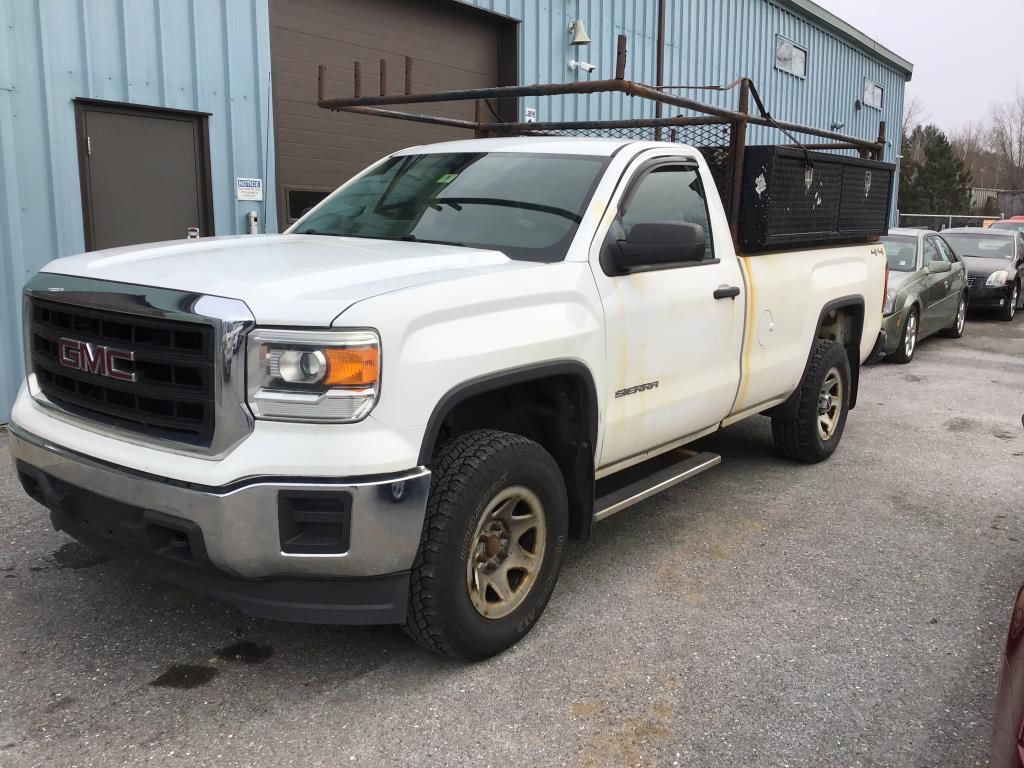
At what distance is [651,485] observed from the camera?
423 cm

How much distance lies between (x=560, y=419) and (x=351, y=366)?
1.17m

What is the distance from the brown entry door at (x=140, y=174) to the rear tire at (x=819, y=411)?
5.02m

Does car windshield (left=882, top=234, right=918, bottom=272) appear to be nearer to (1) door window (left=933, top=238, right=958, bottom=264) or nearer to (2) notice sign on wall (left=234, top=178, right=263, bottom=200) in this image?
(1) door window (left=933, top=238, right=958, bottom=264)

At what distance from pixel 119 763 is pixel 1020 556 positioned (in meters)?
4.13

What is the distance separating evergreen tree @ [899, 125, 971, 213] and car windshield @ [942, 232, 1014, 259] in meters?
38.6

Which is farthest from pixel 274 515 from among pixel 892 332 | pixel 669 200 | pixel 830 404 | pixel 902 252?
pixel 902 252

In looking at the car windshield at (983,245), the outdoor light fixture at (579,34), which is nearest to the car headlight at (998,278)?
the car windshield at (983,245)

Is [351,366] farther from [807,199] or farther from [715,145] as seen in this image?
[807,199]

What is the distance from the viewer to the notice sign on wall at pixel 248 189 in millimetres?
7871

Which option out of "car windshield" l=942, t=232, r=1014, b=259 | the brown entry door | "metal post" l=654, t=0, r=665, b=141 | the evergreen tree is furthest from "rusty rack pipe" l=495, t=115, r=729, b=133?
the evergreen tree

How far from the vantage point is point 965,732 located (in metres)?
2.97

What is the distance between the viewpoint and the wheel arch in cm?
354

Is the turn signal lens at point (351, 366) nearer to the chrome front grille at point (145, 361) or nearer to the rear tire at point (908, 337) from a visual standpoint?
the chrome front grille at point (145, 361)

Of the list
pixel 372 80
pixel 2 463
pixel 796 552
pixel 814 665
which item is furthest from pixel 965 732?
pixel 372 80
